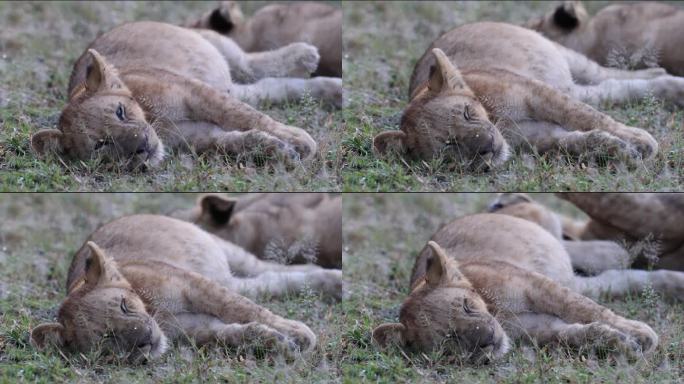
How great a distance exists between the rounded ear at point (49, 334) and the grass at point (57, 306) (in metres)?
0.07

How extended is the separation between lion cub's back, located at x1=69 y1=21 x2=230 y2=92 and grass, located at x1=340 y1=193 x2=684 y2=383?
181cm

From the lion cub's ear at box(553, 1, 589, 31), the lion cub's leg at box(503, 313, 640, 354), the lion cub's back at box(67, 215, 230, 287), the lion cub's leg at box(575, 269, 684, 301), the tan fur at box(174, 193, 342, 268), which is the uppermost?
the lion cub's ear at box(553, 1, 589, 31)

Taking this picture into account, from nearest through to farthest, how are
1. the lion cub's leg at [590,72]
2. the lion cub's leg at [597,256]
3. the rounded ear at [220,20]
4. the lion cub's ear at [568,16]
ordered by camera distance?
the lion cub's leg at [597,256] < the lion cub's leg at [590,72] < the lion cub's ear at [568,16] < the rounded ear at [220,20]

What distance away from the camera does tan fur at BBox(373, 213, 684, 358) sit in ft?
31.1

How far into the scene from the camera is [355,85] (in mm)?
A: 12344

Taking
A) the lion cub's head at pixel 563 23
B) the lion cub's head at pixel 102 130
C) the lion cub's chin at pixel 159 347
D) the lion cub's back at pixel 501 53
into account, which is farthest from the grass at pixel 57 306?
the lion cub's head at pixel 563 23

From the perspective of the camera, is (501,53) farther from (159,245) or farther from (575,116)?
(159,245)

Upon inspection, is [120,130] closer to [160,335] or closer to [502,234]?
[160,335]

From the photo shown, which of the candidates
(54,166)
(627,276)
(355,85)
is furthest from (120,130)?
(627,276)

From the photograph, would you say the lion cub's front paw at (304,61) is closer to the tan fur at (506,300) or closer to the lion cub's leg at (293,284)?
the lion cub's leg at (293,284)

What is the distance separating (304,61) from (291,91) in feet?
1.61

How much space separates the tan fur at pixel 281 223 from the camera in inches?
480

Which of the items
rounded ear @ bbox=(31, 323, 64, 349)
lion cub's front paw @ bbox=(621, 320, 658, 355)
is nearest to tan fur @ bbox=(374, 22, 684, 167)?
lion cub's front paw @ bbox=(621, 320, 658, 355)

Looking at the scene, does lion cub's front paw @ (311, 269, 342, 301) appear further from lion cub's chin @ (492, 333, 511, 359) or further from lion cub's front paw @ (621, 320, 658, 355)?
lion cub's front paw @ (621, 320, 658, 355)
